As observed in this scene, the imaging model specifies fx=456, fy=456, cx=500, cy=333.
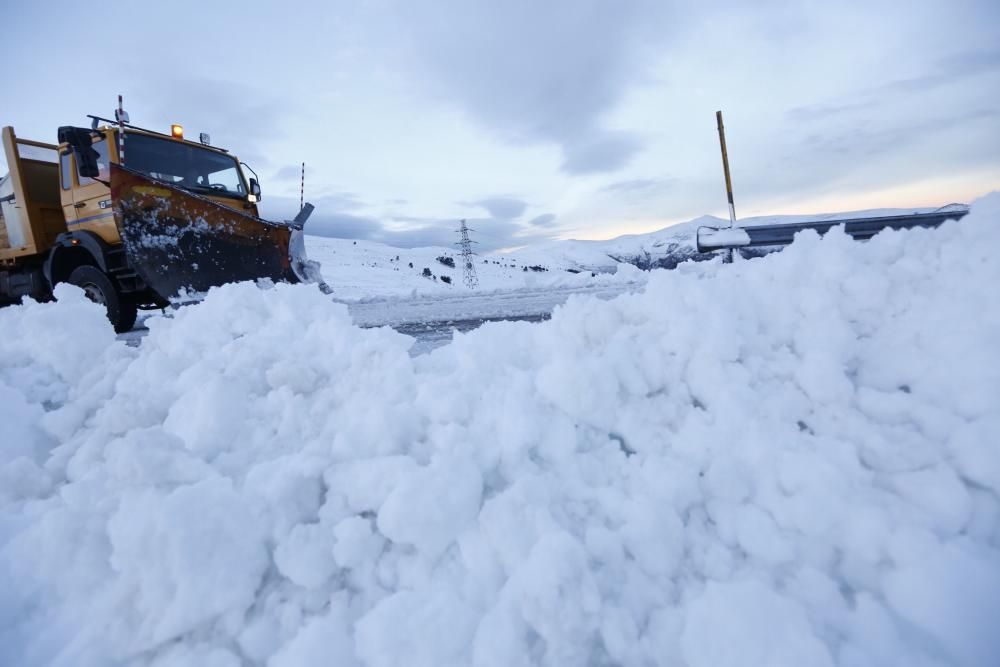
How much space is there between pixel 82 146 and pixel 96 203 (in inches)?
34.7

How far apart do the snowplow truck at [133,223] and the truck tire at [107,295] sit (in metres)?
0.02

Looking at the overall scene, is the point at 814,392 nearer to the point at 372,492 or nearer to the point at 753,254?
the point at 372,492

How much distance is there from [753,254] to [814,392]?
6544mm

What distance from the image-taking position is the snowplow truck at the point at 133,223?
593cm

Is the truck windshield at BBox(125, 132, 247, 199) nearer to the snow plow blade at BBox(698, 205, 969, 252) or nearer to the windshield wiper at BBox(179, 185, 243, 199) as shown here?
the windshield wiper at BBox(179, 185, 243, 199)

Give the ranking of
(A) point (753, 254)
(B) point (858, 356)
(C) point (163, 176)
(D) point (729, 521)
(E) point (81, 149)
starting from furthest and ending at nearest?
(A) point (753, 254) → (C) point (163, 176) → (E) point (81, 149) → (B) point (858, 356) → (D) point (729, 521)

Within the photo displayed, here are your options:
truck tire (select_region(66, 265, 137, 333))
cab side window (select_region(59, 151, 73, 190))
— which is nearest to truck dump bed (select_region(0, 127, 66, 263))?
cab side window (select_region(59, 151, 73, 190))

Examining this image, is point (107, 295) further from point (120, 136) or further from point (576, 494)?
point (576, 494)

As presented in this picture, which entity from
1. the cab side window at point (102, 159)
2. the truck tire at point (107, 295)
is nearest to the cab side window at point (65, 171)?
the cab side window at point (102, 159)

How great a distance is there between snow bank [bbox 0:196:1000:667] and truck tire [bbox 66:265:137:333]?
5360 mm

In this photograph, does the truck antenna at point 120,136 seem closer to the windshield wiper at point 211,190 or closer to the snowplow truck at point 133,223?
the snowplow truck at point 133,223

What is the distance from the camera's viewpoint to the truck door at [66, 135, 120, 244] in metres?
6.05

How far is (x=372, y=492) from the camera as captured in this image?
1.47 m

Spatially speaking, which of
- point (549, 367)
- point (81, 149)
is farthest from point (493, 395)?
point (81, 149)
